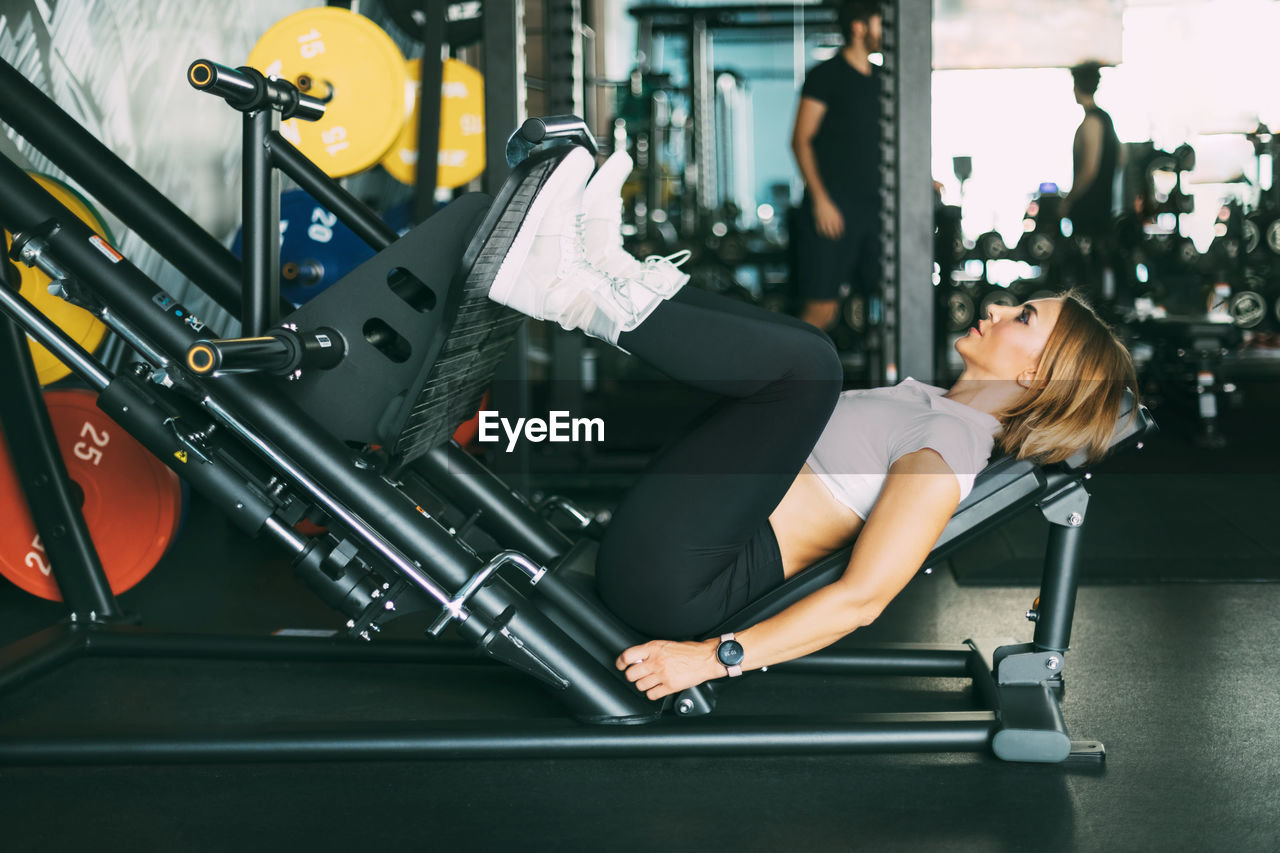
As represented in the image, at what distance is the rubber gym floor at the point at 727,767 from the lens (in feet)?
4.60

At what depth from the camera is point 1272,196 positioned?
20.4ft

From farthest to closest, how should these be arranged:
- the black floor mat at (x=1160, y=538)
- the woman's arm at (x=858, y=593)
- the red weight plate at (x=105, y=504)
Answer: the black floor mat at (x=1160, y=538) < the red weight plate at (x=105, y=504) < the woman's arm at (x=858, y=593)

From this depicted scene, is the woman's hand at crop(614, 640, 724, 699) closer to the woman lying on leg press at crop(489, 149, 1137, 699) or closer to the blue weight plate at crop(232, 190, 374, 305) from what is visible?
the woman lying on leg press at crop(489, 149, 1137, 699)

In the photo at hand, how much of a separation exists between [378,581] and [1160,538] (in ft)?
7.31

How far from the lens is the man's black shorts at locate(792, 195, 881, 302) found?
3787 millimetres

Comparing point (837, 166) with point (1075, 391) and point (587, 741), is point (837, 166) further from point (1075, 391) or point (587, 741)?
point (587, 741)

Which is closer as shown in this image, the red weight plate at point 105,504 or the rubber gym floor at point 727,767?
the rubber gym floor at point 727,767

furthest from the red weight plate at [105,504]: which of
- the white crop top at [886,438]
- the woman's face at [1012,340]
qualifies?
the woman's face at [1012,340]

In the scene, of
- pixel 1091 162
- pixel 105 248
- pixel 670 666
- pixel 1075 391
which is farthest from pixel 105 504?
pixel 1091 162

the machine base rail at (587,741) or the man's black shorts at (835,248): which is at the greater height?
the man's black shorts at (835,248)

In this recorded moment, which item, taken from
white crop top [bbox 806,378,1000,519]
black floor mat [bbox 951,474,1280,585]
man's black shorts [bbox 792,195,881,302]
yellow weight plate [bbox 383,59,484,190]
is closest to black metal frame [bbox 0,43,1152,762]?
white crop top [bbox 806,378,1000,519]

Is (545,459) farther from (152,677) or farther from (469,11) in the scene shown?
(152,677)

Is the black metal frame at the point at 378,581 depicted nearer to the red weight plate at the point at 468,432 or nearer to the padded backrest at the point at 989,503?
the padded backrest at the point at 989,503

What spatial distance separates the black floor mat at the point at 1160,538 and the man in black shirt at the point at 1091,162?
1.86m
